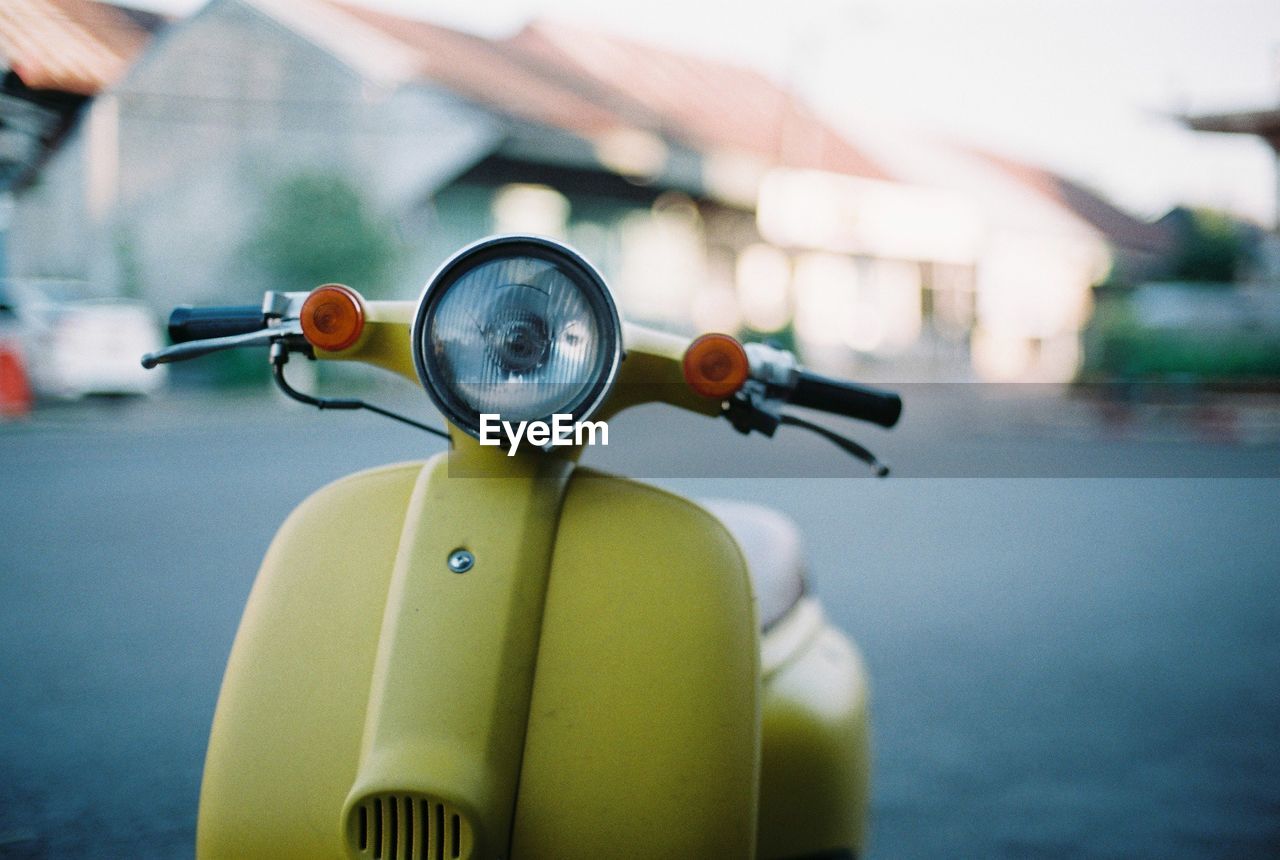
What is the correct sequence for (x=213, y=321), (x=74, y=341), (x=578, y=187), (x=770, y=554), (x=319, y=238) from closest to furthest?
(x=213, y=321) < (x=770, y=554) < (x=74, y=341) < (x=319, y=238) < (x=578, y=187)

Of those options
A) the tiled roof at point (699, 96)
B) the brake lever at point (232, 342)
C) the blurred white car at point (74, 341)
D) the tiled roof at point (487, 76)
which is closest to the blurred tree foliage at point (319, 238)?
the tiled roof at point (487, 76)

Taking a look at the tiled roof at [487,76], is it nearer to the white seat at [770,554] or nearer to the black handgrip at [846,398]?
the white seat at [770,554]

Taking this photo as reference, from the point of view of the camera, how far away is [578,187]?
954 inches

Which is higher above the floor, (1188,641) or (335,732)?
(335,732)

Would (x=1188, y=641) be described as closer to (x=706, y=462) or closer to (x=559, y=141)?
(x=706, y=462)

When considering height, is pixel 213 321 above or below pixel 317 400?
above

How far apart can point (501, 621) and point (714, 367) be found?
0.45 m

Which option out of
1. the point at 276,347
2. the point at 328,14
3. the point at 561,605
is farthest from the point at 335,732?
the point at 328,14

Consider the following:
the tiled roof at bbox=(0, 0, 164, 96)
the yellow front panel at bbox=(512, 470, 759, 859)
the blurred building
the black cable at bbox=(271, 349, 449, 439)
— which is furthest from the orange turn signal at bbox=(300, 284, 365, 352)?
the blurred building

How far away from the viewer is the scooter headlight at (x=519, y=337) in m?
1.73

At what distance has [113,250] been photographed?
17.2 metres

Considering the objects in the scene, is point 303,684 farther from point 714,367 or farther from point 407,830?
point 714,367

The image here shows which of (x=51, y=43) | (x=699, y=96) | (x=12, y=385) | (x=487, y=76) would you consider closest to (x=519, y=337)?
(x=51, y=43)

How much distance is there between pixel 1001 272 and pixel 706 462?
27758 mm
